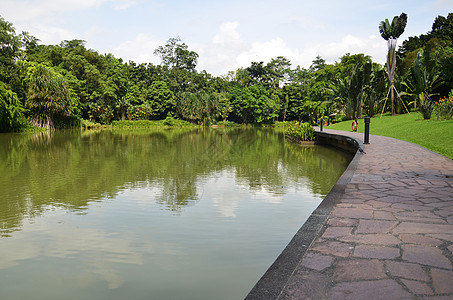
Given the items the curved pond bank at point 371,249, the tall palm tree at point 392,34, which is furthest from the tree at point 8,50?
the curved pond bank at point 371,249

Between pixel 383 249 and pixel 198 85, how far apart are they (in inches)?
2240

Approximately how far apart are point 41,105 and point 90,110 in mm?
12718

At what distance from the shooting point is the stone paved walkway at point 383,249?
6.77 ft

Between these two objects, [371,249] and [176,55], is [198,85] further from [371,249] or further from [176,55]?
[371,249]

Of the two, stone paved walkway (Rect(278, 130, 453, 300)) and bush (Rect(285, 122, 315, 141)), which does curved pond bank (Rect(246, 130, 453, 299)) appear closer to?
stone paved walkway (Rect(278, 130, 453, 300))

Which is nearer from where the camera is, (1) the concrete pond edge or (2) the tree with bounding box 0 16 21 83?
(1) the concrete pond edge

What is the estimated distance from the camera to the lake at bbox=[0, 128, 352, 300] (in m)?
3.16

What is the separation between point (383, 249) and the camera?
2.66 m

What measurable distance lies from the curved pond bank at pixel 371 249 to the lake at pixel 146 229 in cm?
74

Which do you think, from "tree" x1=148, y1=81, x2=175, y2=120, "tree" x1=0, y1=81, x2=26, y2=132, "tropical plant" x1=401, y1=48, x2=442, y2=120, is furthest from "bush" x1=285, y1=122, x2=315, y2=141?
"tree" x1=148, y1=81, x2=175, y2=120

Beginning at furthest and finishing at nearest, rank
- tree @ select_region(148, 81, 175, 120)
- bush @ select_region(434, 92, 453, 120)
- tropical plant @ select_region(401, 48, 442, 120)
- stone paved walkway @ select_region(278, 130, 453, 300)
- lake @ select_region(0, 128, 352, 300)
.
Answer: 1. tree @ select_region(148, 81, 175, 120)
2. tropical plant @ select_region(401, 48, 442, 120)
3. bush @ select_region(434, 92, 453, 120)
4. lake @ select_region(0, 128, 352, 300)
5. stone paved walkway @ select_region(278, 130, 453, 300)

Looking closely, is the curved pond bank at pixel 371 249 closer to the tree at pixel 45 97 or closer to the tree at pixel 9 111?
the tree at pixel 9 111

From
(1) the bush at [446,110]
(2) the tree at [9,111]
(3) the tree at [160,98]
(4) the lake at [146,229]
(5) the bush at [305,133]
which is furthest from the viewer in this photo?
(3) the tree at [160,98]

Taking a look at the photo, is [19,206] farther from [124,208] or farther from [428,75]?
[428,75]
